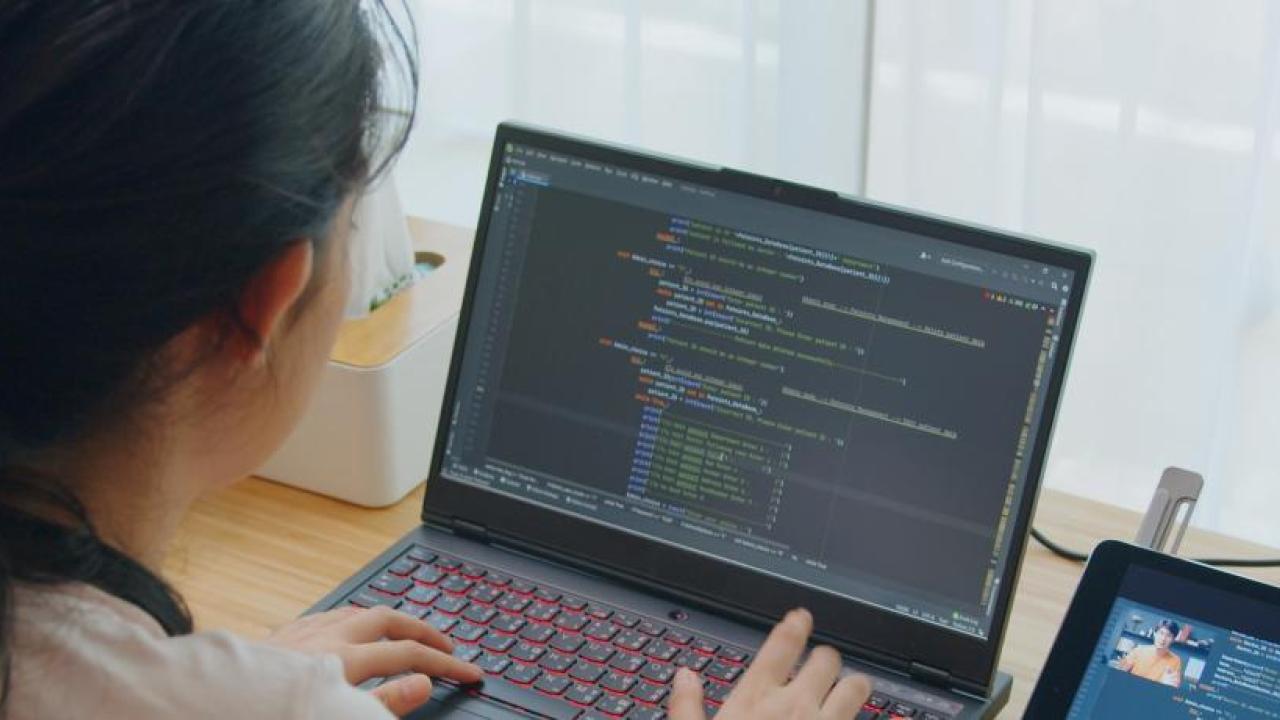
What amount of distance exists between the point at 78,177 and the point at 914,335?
0.59 m

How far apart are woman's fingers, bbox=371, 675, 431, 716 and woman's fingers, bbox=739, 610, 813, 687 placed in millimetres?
202

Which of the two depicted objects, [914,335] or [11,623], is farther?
[914,335]

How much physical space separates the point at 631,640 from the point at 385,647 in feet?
0.55

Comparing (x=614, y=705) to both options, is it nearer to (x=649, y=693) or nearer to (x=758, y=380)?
(x=649, y=693)

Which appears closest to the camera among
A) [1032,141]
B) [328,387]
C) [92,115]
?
[92,115]

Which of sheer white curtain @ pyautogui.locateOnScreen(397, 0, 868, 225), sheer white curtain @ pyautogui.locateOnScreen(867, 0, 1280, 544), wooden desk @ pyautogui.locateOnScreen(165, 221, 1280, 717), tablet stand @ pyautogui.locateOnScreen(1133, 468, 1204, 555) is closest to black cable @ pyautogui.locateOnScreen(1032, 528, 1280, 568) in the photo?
wooden desk @ pyautogui.locateOnScreen(165, 221, 1280, 717)

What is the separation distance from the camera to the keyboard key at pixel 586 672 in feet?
3.57

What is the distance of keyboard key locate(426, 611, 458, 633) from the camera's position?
113 cm

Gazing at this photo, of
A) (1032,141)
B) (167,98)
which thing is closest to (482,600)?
(167,98)

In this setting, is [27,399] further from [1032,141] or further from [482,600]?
[1032,141]

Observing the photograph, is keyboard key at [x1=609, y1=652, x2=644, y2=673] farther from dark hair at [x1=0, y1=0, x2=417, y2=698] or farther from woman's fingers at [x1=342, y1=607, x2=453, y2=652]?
dark hair at [x1=0, y1=0, x2=417, y2=698]

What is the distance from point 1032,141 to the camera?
7.27 ft

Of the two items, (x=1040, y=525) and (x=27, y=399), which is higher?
(x=27, y=399)

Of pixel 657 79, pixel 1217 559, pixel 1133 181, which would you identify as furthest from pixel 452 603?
A: pixel 657 79
